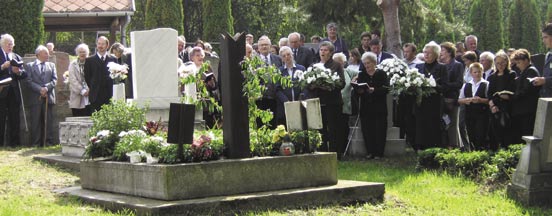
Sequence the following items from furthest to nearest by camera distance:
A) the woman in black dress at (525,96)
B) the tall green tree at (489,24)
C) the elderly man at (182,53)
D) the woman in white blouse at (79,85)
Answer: the tall green tree at (489,24)
the elderly man at (182,53)
the woman in white blouse at (79,85)
the woman in black dress at (525,96)

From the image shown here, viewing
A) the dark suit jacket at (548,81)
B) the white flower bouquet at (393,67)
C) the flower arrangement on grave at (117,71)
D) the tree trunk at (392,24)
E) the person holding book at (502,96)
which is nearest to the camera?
the dark suit jacket at (548,81)

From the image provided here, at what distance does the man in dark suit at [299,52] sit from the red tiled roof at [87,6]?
864 centimetres

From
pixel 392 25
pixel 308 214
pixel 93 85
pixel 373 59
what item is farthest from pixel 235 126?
pixel 392 25

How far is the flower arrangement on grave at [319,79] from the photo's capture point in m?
13.2

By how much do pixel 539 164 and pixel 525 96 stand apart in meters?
2.89

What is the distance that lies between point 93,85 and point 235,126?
649 cm

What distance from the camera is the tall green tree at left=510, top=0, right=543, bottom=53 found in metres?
42.5

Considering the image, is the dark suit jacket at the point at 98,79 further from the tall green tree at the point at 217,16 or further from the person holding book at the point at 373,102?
the tall green tree at the point at 217,16

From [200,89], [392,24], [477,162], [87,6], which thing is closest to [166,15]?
[87,6]

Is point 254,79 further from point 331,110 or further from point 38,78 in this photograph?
point 38,78

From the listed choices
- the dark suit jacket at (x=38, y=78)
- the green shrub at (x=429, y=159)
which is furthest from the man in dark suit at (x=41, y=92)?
the green shrub at (x=429, y=159)


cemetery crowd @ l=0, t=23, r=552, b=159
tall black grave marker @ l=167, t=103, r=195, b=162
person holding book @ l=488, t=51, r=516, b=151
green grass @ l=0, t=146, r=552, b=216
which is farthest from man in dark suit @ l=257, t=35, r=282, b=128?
tall black grave marker @ l=167, t=103, r=195, b=162

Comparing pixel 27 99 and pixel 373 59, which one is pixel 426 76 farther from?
pixel 27 99

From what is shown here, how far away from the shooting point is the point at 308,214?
8383 mm
